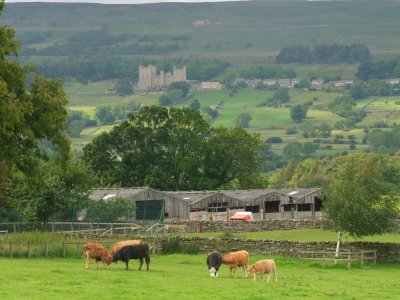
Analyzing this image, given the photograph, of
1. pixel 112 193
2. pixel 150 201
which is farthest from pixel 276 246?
pixel 112 193

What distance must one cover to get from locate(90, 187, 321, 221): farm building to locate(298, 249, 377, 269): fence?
25762mm

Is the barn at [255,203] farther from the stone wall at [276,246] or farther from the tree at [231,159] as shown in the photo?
the stone wall at [276,246]

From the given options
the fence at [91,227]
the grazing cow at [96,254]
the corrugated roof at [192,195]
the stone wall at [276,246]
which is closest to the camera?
the grazing cow at [96,254]

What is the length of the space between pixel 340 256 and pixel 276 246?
443 cm

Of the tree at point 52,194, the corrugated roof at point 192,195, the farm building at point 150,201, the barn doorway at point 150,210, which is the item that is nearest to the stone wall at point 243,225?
the barn doorway at point 150,210

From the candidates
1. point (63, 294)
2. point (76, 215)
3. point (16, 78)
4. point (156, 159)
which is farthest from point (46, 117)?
Answer: point (156, 159)

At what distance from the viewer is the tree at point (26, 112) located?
4525 cm

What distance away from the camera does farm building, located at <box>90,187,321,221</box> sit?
85.1m

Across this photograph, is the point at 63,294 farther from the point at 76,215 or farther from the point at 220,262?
the point at 76,215

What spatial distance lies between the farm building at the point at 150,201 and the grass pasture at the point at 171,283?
30.2 meters

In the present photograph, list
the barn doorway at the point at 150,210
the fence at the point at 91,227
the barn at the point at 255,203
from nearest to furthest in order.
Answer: the fence at the point at 91,227, the barn doorway at the point at 150,210, the barn at the point at 255,203

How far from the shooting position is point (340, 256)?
185ft

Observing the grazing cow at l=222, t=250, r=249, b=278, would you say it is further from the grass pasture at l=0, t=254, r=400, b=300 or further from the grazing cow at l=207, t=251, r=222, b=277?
the grass pasture at l=0, t=254, r=400, b=300

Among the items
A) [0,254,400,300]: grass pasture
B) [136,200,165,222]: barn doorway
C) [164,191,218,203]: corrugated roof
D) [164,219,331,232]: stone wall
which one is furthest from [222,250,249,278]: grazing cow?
[164,191,218,203]: corrugated roof
